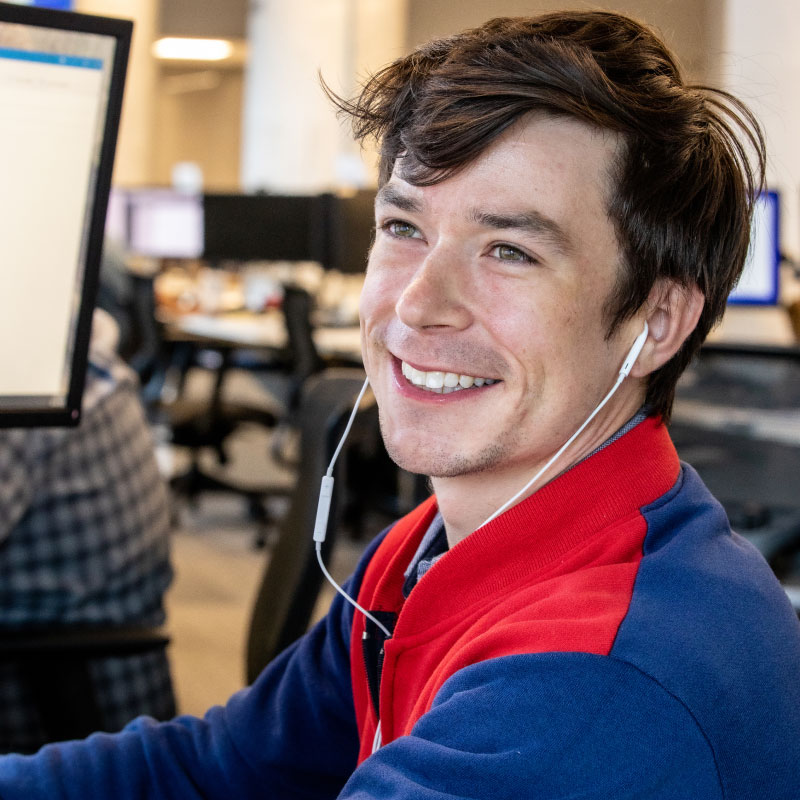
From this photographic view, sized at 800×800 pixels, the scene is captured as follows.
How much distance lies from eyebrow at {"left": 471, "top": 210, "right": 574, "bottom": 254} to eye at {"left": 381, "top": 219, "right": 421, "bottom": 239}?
10cm

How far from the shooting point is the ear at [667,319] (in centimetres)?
102

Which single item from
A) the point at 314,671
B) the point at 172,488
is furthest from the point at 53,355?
the point at 172,488

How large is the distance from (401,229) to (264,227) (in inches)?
190

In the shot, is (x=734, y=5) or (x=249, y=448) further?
(x=249, y=448)

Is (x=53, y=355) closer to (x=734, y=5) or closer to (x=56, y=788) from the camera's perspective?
(x=56, y=788)

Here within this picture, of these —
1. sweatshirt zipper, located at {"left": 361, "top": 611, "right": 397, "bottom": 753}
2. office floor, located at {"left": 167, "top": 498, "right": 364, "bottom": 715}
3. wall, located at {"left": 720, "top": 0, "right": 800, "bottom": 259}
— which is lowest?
office floor, located at {"left": 167, "top": 498, "right": 364, "bottom": 715}

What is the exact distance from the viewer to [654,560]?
791 mm

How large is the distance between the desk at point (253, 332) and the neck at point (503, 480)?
10.9 feet

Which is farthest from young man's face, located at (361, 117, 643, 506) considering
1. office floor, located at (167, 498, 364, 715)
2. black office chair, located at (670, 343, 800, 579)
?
black office chair, located at (670, 343, 800, 579)

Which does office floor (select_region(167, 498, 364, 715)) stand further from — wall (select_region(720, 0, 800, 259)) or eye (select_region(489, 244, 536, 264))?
wall (select_region(720, 0, 800, 259))

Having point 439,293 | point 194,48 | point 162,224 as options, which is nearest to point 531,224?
point 439,293

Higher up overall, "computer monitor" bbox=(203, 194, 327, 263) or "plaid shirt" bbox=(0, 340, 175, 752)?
"computer monitor" bbox=(203, 194, 327, 263)

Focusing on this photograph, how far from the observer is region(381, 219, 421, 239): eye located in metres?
1.04

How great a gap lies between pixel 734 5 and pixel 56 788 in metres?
4.95
